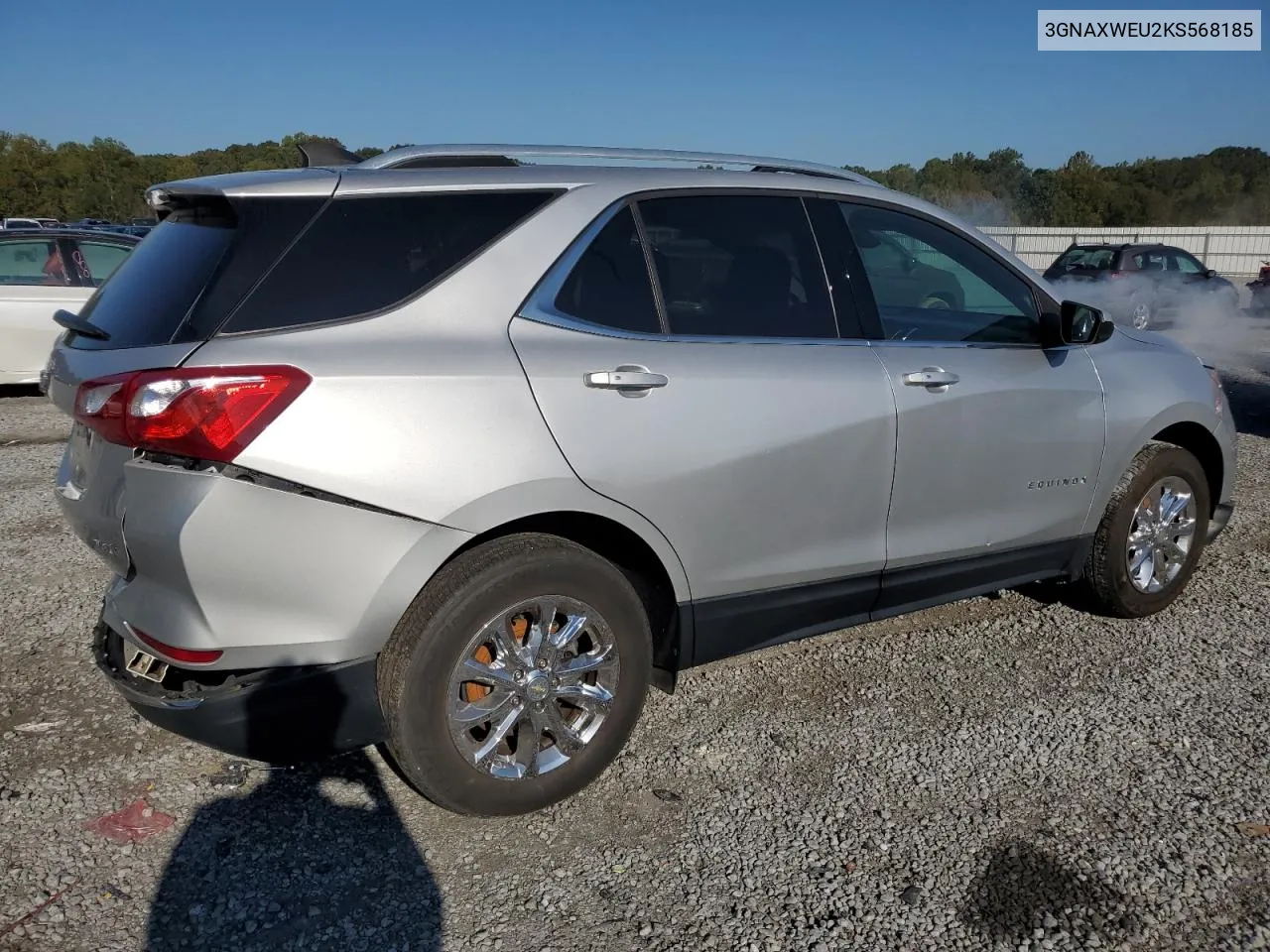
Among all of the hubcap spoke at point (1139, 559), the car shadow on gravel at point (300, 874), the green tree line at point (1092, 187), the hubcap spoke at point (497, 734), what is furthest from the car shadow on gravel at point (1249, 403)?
the green tree line at point (1092, 187)

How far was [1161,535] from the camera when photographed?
4.42 metres

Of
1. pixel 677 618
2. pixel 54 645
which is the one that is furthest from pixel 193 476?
pixel 54 645

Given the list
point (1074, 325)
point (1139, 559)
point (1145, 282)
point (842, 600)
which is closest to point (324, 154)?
point (842, 600)

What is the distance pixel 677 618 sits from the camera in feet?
10.3

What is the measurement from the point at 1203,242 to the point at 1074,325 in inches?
1387

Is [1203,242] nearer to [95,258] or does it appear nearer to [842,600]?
[95,258]

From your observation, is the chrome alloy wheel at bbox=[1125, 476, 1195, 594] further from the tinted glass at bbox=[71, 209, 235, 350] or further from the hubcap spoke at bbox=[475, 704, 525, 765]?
the tinted glass at bbox=[71, 209, 235, 350]

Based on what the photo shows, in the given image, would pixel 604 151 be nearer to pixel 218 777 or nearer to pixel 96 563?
pixel 218 777

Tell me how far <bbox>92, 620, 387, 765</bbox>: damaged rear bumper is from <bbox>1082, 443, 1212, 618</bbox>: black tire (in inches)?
124

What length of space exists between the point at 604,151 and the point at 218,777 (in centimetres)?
239

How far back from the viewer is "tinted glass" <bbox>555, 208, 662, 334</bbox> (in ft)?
9.46

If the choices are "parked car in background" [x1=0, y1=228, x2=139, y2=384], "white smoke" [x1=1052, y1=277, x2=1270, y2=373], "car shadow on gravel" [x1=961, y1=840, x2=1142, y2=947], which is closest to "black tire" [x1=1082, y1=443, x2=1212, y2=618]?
"car shadow on gravel" [x1=961, y1=840, x2=1142, y2=947]

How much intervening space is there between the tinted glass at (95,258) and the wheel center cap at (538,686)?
9.04 meters

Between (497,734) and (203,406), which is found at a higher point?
(203,406)
